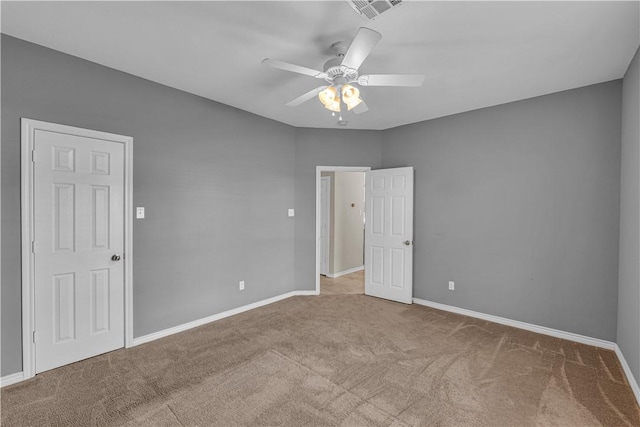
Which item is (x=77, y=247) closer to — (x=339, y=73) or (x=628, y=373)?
(x=339, y=73)

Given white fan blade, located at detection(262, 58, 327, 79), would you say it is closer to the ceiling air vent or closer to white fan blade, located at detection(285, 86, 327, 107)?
white fan blade, located at detection(285, 86, 327, 107)

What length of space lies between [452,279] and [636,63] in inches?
109

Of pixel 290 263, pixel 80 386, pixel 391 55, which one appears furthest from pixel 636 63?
pixel 80 386

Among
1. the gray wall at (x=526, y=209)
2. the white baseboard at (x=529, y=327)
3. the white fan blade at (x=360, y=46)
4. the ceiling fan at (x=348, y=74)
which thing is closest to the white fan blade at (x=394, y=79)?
the ceiling fan at (x=348, y=74)

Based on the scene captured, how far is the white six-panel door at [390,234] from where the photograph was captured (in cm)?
432

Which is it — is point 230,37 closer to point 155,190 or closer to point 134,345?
point 155,190

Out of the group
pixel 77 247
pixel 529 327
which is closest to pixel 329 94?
pixel 77 247

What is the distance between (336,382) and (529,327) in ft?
8.25

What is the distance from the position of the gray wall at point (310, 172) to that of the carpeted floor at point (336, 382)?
1366 millimetres

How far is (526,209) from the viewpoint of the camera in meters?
3.43

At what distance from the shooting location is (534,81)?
295 centimetres

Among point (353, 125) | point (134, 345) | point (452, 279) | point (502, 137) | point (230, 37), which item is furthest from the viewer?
point (353, 125)

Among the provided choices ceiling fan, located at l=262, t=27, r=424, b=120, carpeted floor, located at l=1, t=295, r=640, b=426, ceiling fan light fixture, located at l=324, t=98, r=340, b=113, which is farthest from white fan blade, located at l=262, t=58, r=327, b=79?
carpeted floor, located at l=1, t=295, r=640, b=426

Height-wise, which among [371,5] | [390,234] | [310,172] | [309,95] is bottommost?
[390,234]
